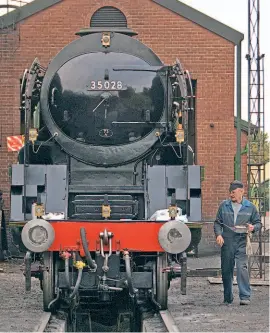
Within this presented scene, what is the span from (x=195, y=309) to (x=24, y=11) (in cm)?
1136

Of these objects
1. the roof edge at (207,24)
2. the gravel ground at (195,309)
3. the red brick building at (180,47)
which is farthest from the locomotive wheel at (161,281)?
the roof edge at (207,24)

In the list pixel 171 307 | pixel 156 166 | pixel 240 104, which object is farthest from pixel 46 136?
pixel 240 104

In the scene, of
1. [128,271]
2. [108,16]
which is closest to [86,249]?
[128,271]

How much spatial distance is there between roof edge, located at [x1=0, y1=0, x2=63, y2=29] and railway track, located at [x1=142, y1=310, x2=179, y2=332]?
38.7ft

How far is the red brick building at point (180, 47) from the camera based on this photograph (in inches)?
875

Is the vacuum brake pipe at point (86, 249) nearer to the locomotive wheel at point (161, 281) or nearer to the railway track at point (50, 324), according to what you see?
the railway track at point (50, 324)

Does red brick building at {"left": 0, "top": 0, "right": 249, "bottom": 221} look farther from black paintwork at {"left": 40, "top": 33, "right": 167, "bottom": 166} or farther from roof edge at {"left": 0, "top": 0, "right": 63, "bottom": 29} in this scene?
black paintwork at {"left": 40, "top": 33, "right": 167, "bottom": 166}

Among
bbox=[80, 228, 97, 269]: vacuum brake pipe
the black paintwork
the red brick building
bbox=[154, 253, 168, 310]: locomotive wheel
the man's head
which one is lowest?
bbox=[154, 253, 168, 310]: locomotive wheel

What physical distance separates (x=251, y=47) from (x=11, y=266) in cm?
644

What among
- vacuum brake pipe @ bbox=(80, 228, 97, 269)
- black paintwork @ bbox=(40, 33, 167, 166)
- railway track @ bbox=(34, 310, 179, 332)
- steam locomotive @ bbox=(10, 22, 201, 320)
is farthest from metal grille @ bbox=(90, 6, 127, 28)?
vacuum brake pipe @ bbox=(80, 228, 97, 269)

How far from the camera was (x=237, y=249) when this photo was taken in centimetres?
1307

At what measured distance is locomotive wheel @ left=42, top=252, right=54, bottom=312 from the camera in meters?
11.6

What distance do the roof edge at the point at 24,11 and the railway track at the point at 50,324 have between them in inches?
456

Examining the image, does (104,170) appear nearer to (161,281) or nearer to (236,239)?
(161,281)
